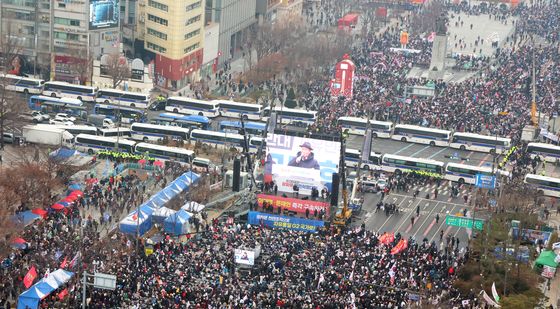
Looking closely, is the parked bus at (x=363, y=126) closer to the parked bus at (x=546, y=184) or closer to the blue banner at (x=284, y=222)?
the parked bus at (x=546, y=184)

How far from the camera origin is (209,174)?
81188mm

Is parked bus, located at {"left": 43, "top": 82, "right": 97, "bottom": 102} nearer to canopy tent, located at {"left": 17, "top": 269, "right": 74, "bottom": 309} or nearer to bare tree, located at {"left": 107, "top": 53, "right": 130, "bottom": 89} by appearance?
bare tree, located at {"left": 107, "top": 53, "right": 130, "bottom": 89}

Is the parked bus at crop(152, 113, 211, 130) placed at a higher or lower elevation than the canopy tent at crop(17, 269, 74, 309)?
higher

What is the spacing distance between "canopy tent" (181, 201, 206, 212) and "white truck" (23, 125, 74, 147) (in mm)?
14994

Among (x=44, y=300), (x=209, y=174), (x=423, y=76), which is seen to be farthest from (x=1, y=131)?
(x=423, y=76)

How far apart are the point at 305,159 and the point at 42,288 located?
74.8 ft

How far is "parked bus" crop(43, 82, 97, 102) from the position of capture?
9681 cm

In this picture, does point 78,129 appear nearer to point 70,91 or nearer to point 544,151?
point 70,91

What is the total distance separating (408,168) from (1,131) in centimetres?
2572

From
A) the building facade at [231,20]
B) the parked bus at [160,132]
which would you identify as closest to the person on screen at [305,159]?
the parked bus at [160,132]

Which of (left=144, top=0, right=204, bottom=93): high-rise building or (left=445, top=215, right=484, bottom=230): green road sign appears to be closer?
(left=445, top=215, right=484, bottom=230): green road sign

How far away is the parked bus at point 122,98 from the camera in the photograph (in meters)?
96.4

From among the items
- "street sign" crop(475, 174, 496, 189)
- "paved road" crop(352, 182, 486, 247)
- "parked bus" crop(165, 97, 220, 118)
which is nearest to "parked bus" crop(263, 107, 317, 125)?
"parked bus" crop(165, 97, 220, 118)

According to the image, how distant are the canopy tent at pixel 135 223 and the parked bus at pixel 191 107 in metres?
26.8
